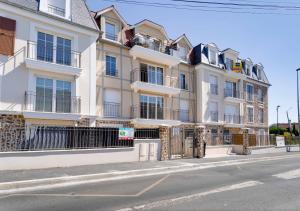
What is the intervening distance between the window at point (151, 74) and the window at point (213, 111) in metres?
7.24

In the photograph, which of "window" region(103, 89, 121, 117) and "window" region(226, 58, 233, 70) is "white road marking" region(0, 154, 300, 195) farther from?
"window" region(226, 58, 233, 70)

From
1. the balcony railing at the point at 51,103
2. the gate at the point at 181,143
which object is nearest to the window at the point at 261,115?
the gate at the point at 181,143

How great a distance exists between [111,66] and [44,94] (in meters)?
6.73

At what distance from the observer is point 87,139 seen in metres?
15.2

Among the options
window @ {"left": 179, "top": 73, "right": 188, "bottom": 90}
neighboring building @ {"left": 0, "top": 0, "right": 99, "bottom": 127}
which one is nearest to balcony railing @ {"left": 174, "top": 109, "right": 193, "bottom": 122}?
window @ {"left": 179, "top": 73, "right": 188, "bottom": 90}

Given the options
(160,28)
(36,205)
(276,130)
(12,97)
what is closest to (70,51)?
(12,97)

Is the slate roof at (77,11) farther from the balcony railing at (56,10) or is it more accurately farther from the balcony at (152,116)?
the balcony at (152,116)

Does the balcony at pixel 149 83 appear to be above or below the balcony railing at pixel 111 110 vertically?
above

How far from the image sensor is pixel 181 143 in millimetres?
19875

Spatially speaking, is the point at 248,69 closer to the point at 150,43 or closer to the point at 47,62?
the point at 150,43

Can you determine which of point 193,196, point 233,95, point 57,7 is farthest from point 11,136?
point 233,95

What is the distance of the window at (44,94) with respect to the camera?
17358 millimetres

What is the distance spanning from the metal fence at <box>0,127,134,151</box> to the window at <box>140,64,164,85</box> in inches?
369

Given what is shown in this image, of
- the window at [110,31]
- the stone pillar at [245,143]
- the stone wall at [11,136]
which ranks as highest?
the window at [110,31]
